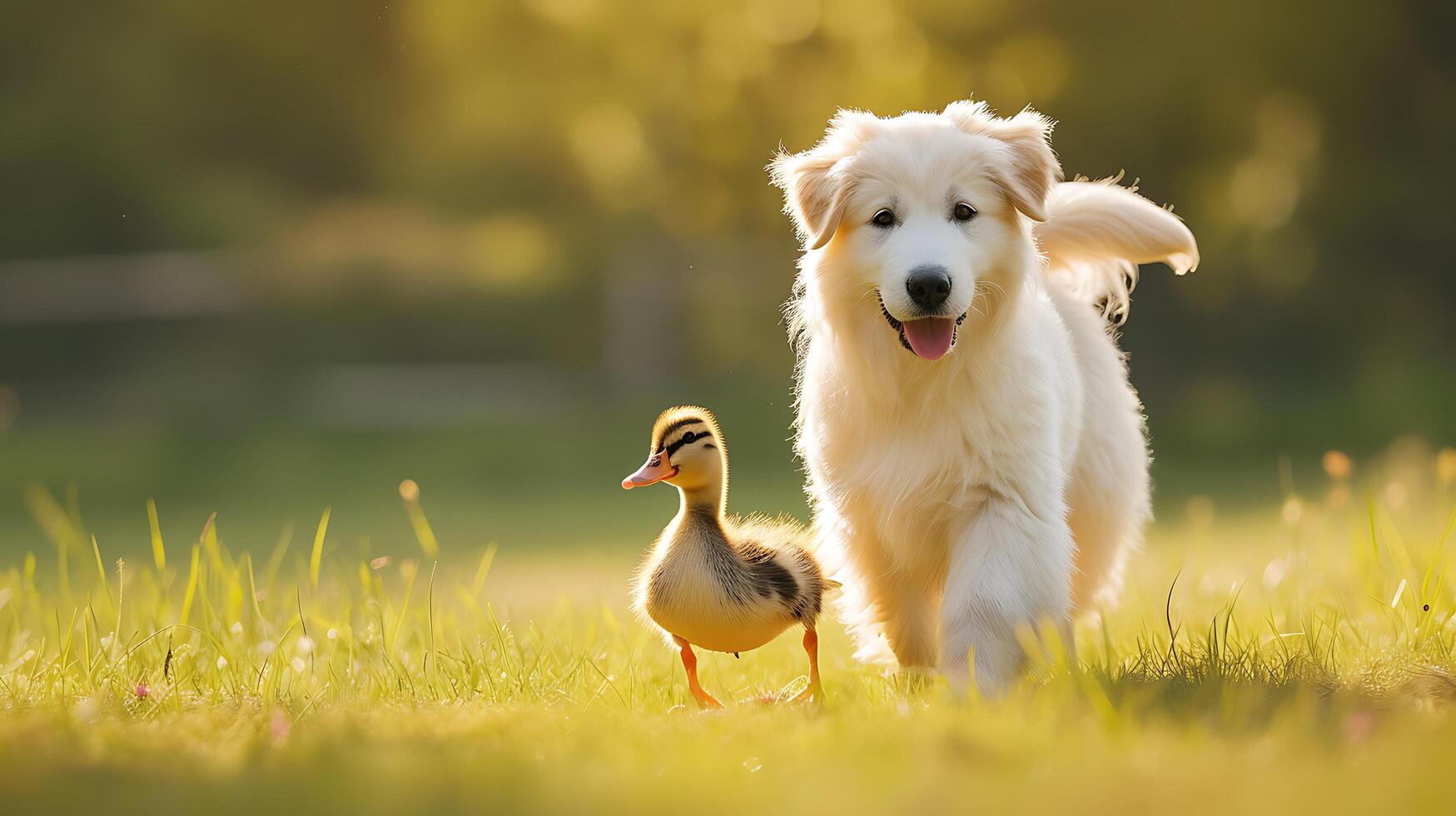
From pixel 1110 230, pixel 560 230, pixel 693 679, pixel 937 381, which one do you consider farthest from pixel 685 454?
pixel 560 230

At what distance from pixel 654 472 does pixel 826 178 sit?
98 cm

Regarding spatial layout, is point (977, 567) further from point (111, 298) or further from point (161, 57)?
point (111, 298)

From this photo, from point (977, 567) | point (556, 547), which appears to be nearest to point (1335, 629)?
point (977, 567)

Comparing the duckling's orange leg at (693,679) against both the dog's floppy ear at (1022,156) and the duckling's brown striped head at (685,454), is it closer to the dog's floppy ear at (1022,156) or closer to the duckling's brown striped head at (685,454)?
the duckling's brown striped head at (685,454)

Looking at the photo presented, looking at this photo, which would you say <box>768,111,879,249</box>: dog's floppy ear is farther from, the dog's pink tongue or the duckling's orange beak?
the duckling's orange beak

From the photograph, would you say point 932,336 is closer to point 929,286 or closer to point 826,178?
point 929,286

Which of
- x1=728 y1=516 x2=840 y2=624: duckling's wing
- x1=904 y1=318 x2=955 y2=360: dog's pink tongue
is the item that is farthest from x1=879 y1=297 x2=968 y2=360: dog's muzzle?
x1=728 y1=516 x2=840 y2=624: duckling's wing

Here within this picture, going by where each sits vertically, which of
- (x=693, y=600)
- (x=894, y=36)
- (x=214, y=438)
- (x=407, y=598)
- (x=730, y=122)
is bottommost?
(x=214, y=438)

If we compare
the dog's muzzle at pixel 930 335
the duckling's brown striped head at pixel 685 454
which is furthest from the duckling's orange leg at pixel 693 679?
the dog's muzzle at pixel 930 335

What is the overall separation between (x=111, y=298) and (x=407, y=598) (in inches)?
894

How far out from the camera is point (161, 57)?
21734 millimetres

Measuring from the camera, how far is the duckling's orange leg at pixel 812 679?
3.79 metres

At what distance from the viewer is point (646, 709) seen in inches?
149

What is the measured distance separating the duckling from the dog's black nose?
74 centimetres
